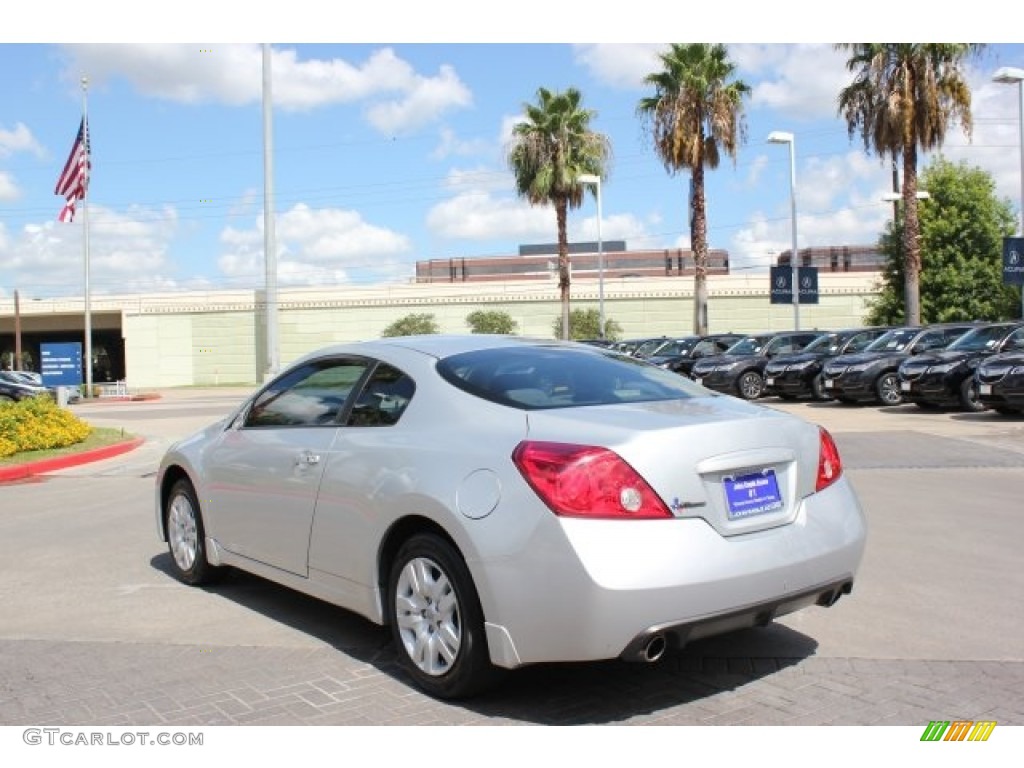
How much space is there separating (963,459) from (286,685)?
9.97m

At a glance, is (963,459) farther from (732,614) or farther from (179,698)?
(179,698)

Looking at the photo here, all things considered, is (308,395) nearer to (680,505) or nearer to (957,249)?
(680,505)

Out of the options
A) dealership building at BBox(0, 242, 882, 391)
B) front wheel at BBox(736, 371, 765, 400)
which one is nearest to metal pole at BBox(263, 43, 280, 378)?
front wheel at BBox(736, 371, 765, 400)

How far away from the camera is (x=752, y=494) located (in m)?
4.15

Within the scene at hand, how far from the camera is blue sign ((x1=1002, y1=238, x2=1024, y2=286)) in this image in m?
25.1

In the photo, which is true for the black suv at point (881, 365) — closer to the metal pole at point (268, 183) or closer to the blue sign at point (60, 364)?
the metal pole at point (268, 183)

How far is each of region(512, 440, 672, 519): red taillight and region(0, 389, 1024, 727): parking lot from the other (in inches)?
35.4

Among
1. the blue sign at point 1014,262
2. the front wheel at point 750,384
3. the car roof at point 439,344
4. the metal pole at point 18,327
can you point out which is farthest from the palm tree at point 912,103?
the metal pole at point 18,327

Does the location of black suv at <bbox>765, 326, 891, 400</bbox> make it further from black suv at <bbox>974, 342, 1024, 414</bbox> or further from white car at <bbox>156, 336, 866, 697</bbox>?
white car at <bbox>156, 336, 866, 697</bbox>

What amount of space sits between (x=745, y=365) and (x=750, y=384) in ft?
1.55

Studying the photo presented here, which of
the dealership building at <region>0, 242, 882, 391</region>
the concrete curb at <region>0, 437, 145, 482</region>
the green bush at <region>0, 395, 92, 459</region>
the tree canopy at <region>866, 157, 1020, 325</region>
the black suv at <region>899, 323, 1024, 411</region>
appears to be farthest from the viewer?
the dealership building at <region>0, 242, 882, 391</region>

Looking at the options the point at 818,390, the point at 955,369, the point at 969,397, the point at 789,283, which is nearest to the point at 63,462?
the point at 955,369

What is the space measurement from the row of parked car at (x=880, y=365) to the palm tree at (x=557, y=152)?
49.6 feet

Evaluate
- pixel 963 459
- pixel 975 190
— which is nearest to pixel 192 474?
pixel 963 459
